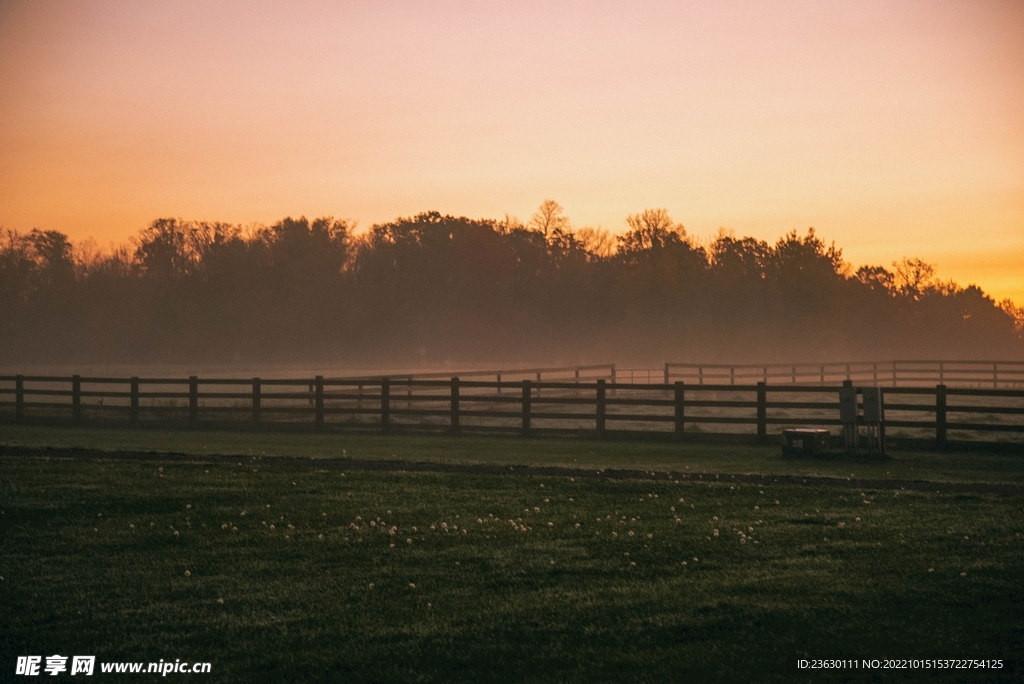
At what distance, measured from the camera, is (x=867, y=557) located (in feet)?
27.4

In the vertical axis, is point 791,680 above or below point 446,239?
below

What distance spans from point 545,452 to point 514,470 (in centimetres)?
355

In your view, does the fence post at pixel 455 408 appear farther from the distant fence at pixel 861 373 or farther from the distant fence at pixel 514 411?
the distant fence at pixel 861 373

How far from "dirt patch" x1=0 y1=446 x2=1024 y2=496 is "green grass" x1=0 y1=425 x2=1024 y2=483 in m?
0.68

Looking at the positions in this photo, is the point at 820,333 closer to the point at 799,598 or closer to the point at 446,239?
the point at 446,239

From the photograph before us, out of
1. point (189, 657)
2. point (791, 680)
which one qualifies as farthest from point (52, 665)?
point (791, 680)

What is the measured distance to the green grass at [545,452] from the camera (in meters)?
15.0

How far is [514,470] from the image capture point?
14617mm

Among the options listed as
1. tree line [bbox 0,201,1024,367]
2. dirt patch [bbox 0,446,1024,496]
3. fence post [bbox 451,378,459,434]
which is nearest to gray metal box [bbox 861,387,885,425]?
dirt patch [bbox 0,446,1024,496]

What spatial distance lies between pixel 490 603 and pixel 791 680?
2.37 m

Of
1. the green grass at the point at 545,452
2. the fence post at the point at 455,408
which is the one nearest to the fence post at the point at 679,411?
the green grass at the point at 545,452

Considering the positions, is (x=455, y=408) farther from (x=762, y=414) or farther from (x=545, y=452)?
(x=762, y=414)

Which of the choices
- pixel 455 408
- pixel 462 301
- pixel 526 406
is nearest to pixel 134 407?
pixel 455 408

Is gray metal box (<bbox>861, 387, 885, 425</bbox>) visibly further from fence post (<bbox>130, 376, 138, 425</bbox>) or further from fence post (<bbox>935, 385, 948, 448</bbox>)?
fence post (<bbox>130, 376, 138, 425</bbox>)
